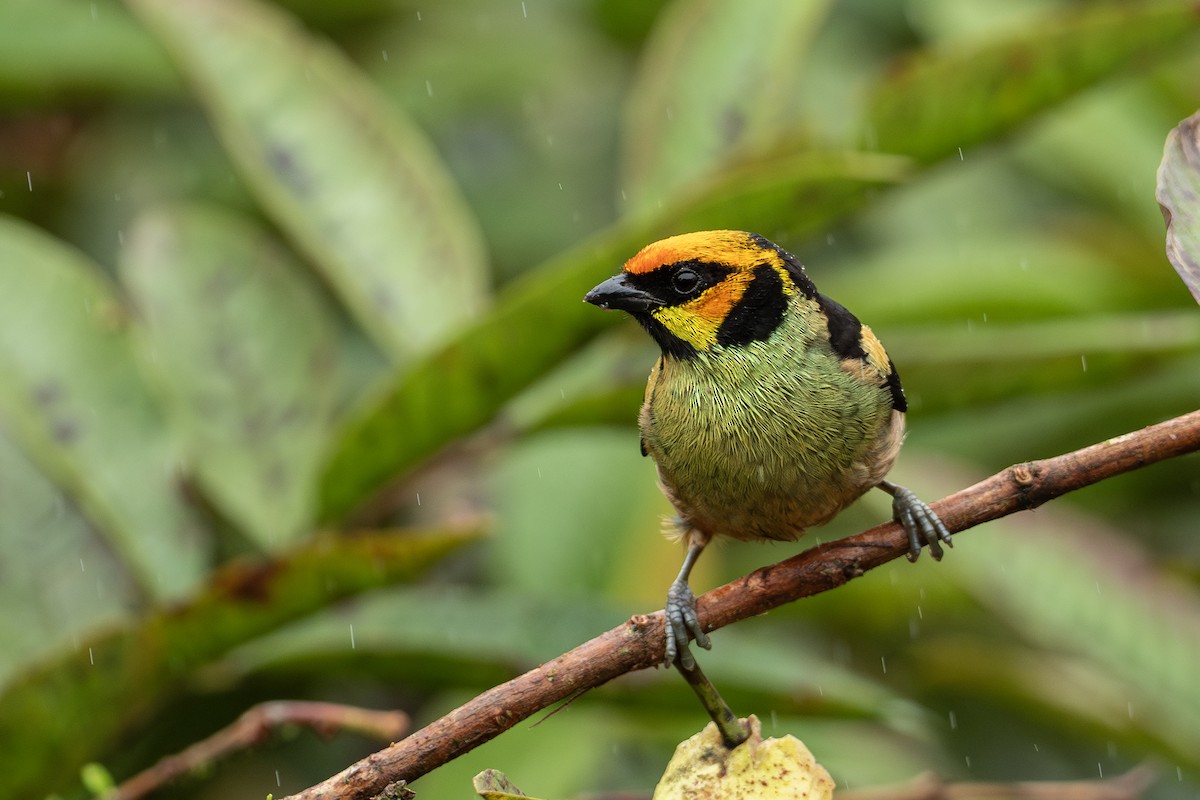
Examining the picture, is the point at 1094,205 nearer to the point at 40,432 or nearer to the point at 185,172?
the point at 185,172

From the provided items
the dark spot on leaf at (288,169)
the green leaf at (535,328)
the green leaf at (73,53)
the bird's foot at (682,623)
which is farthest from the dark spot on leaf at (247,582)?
the green leaf at (73,53)

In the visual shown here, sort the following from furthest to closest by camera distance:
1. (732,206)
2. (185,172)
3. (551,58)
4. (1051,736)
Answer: (551,58), (185,172), (1051,736), (732,206)

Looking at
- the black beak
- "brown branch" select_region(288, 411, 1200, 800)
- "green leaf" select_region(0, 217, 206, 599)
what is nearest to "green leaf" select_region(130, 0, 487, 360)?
"green leaf" select_region(0, 217, 206, 599)

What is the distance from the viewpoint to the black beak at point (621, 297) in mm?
2268

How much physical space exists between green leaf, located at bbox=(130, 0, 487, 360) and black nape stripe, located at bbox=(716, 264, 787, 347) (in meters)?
0.73

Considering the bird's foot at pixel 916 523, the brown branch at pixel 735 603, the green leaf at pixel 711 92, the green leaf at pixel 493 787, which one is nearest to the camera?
the green leaf at pixel 493 787

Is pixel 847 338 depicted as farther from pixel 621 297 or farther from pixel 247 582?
pixel 247 582

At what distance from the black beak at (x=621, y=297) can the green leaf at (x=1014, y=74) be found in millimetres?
610

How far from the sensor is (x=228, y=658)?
2.50m

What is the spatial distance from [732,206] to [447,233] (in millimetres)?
866

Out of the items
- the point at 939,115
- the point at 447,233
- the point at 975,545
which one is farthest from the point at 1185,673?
the point at 447,233

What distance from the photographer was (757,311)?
2.31 m

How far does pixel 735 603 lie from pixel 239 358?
1.43 meters

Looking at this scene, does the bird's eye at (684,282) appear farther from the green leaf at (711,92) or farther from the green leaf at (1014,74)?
the green leaf at (711,92)
